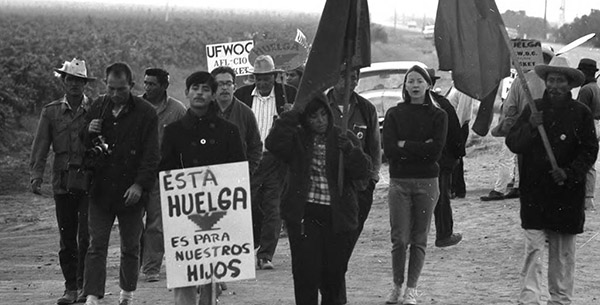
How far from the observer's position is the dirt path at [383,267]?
10625 mm

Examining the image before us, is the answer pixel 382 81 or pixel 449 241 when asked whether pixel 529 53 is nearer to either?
pixel 449 241

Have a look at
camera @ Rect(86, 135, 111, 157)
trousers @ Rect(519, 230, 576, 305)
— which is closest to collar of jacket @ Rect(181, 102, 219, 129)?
camera @ Rect(86, 135, 111, 157)

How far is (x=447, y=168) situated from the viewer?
Result: 12.5 metres

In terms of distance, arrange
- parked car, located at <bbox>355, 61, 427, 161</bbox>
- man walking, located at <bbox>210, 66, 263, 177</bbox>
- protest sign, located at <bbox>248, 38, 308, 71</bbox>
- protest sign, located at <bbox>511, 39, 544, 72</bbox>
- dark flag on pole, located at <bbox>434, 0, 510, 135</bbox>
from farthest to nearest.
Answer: parked car, located at <bbox>355, 61, 427, 161</bbox> → protest sign, located at <bbox>248, 38, 308, 71</bbox> → protest sign, located at <bbox>511, 39, 544, 72</bbox> → man walking, located at <bbox>210, 66, 263, 177</bbox> → dark flag on pole, located at <bbox>434, 0, 510, 135</bbox>

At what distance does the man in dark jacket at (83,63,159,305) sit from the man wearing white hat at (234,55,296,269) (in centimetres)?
235

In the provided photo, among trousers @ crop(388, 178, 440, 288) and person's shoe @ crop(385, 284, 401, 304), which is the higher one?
trousers @ crop(388, 178, 440, 288)

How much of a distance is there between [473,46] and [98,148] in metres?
2.86

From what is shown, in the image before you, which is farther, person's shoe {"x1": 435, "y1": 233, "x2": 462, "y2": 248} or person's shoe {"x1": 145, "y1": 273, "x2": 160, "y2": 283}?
person's shoe {"x1": 435, "y1": 233, "x2": 462, "y2": 248}

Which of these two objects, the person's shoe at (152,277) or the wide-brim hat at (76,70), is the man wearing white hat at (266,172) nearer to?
the person's shoe at (152,277)

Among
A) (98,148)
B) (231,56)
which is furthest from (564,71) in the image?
(231,56)

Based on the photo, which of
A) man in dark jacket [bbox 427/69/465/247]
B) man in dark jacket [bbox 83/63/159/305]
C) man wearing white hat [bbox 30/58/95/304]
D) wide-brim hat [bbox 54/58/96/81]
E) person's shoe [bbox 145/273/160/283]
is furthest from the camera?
man in dark jacket [bbox 427/69/465/247]

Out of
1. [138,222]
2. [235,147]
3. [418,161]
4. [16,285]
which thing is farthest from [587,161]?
[16,285]

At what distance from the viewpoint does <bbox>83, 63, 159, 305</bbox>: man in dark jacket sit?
947cm

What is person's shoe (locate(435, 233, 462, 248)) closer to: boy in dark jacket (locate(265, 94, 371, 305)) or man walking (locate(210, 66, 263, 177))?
man walking (locate(210, 66, 263, 177))
